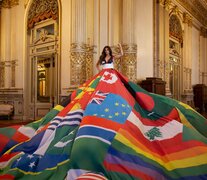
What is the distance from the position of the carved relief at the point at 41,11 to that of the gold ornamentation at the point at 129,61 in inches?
90.6

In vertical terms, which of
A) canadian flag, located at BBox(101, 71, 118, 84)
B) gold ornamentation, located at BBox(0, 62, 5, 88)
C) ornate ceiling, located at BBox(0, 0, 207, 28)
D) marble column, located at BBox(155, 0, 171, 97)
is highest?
ornate ceiling, located at BBox(0, 0, 207, 28)

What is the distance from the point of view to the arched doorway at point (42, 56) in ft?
22.4

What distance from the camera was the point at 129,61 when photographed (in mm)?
5746

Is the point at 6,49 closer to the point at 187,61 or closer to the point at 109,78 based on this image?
the point at 109,78

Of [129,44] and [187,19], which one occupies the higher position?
[187,19]

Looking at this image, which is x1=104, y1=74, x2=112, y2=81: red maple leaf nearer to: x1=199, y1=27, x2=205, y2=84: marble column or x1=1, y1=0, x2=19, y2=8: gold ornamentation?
x1=1, y1=0, x2=19, y2=8: gold ornamentation

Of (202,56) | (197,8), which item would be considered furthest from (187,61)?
(197,8)

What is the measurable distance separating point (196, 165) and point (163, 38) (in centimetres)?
667

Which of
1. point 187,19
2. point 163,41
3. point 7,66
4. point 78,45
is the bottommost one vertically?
point 7,66

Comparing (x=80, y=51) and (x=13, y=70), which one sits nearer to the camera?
(x=80, y=51)

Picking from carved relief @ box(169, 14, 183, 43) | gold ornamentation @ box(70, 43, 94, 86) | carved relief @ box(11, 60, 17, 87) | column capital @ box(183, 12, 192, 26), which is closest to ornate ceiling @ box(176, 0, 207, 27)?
column capital @ box(183, 12, 192, 26)

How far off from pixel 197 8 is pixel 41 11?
7.54 metres

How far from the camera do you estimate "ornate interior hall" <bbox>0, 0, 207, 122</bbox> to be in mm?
5703

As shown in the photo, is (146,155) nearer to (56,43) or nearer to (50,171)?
(50,171)
